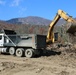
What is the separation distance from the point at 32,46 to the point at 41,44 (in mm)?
988

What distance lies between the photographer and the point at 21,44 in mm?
20438

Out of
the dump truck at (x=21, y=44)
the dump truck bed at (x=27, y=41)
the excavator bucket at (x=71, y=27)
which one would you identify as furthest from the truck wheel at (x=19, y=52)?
the excavator bucket at (x=71, y=27)

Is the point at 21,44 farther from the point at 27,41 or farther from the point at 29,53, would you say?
the point at 29,53

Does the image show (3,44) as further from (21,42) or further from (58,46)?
(58,46)

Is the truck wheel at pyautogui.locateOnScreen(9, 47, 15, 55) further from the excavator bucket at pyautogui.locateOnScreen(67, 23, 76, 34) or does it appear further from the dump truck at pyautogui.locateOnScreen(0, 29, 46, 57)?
the excavator bucket at pyautogui.locateOnScreen(67, 23, 76, 34)

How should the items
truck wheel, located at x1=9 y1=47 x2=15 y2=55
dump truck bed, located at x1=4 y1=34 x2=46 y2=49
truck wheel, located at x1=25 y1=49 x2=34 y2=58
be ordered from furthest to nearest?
1. truck wheel, located at x1=9 y1=47 x2=15 y2=55
2. truck wheel, located at x1=25 y1=49 x2=34 y2=58
3. dump truck bed, located at x1=4 y1=34 x2=46 y2=49

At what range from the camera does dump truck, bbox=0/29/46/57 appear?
65.5ft

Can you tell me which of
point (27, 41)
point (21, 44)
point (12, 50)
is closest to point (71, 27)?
point (27, 41)

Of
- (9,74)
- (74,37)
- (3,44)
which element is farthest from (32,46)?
(74,37)

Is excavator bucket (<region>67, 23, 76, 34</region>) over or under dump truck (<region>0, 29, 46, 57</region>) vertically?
over

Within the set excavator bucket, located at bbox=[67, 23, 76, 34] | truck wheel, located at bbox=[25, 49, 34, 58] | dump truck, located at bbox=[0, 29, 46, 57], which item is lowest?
truck wheel, located at bbox=[25, 49, 34, 58]

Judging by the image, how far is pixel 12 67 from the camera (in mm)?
14570

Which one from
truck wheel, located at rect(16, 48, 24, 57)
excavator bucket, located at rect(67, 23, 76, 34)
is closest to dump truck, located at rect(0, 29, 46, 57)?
truck wheel, located at rect(16, 48, 24, 57)

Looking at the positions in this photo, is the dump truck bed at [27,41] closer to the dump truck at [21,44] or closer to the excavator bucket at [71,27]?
the dump truck at [21,44]
